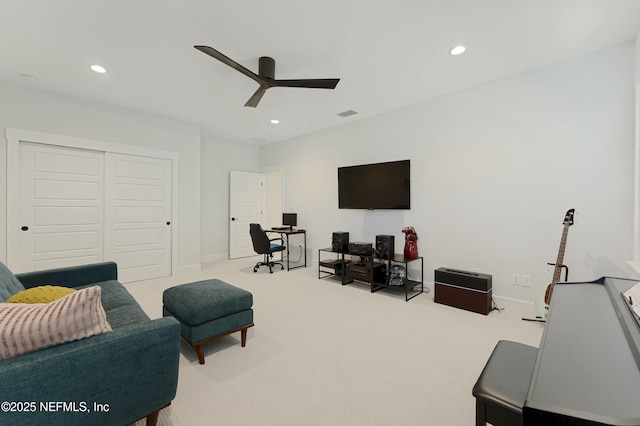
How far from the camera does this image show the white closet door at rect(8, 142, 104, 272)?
3.54 metres

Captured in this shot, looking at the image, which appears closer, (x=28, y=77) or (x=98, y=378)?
(x=98, y=378)

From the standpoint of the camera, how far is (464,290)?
10.4 feet

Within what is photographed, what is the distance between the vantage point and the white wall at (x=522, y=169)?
2.62 metres

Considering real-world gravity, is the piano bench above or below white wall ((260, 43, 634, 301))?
below

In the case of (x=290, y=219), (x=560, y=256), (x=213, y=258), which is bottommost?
(x=213, y=258)

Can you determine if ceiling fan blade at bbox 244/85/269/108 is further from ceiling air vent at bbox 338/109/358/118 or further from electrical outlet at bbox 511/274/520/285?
electrical outlet at bbox 511/274/520/285

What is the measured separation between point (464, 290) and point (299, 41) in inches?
127

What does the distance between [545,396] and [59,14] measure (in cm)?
364

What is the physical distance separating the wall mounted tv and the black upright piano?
291 centimetres

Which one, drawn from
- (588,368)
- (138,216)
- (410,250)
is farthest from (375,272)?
(138,216)

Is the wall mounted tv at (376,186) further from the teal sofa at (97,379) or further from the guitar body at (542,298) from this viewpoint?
the teal sofa at (97,379)

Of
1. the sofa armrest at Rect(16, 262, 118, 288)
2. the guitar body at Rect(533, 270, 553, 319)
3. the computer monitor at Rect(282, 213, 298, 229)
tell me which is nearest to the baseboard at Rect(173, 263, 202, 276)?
the computer monitor at Rect(282, 213, 298, 229)

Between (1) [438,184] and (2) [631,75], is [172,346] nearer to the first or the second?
(1) [438,184]

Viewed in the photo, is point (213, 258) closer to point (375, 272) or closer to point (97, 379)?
point (375, 272)
